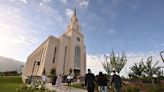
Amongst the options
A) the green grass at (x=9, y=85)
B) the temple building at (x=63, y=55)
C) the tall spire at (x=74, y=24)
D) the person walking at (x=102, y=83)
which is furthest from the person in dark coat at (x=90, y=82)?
the tall spire at (x=74, y=24)

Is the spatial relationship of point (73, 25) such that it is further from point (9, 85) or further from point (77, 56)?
point (9, 85)

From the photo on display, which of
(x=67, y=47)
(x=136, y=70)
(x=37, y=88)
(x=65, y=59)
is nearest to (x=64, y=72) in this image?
(x=65, y=59)

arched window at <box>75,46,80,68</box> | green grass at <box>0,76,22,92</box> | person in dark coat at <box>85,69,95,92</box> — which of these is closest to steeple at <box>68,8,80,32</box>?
arched window at <box>75,46,80,68</box>

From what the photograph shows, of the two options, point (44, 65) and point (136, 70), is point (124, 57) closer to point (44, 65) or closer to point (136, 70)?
point (136, 70)

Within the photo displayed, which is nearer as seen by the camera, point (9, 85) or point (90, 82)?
point (90, 82)

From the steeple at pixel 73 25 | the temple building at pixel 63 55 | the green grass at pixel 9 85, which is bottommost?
the green grass at pixel 9 85

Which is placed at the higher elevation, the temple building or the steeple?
the steeple

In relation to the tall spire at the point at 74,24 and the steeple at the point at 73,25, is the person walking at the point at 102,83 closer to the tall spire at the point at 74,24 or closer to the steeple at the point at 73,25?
the steeple at the point at 73,25

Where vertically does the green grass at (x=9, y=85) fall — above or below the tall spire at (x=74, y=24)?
below

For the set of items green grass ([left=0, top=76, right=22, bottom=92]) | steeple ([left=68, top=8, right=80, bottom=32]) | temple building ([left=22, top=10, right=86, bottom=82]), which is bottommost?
green grass ([left=0, top=76, right=22, bottom=92])

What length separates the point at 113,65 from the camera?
76.1 feet

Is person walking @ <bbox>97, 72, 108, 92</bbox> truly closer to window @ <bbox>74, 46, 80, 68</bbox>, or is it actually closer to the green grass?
the green grass

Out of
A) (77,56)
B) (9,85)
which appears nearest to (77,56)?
(77,56)

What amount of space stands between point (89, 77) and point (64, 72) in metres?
31.8
